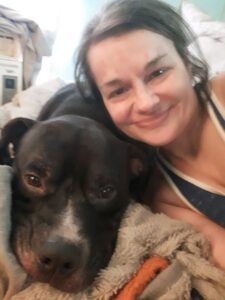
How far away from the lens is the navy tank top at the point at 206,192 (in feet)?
5.04

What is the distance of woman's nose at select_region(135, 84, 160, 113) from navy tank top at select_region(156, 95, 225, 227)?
10.4 inches

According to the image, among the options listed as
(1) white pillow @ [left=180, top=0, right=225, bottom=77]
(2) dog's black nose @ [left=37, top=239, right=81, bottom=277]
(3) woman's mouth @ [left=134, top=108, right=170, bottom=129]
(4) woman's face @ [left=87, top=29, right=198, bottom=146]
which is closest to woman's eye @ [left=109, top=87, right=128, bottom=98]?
(4) woman's face @ [left=87, top=29, right=198, bottom=146]

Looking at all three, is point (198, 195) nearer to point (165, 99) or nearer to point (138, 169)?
point (138, 169)

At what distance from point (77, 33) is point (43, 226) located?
295 cm

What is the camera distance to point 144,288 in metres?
1.14

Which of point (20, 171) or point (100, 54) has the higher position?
point (100, 54)

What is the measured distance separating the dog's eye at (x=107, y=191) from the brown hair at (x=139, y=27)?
461mm

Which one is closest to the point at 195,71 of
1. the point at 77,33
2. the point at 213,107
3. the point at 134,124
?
the point at 213,107

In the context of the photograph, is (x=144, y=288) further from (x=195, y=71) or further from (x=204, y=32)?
(x=204, y=32)

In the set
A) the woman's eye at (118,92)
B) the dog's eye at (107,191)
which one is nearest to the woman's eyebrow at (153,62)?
the woman's eye at (118,92)

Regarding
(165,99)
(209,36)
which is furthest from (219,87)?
(209,36)

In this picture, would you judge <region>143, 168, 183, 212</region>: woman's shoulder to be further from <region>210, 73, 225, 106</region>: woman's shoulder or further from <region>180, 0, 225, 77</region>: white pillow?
<region>180, 0, 225, 77</region>: white pillow

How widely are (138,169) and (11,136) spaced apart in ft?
1.44

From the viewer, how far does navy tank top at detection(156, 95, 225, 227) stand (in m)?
1.54
